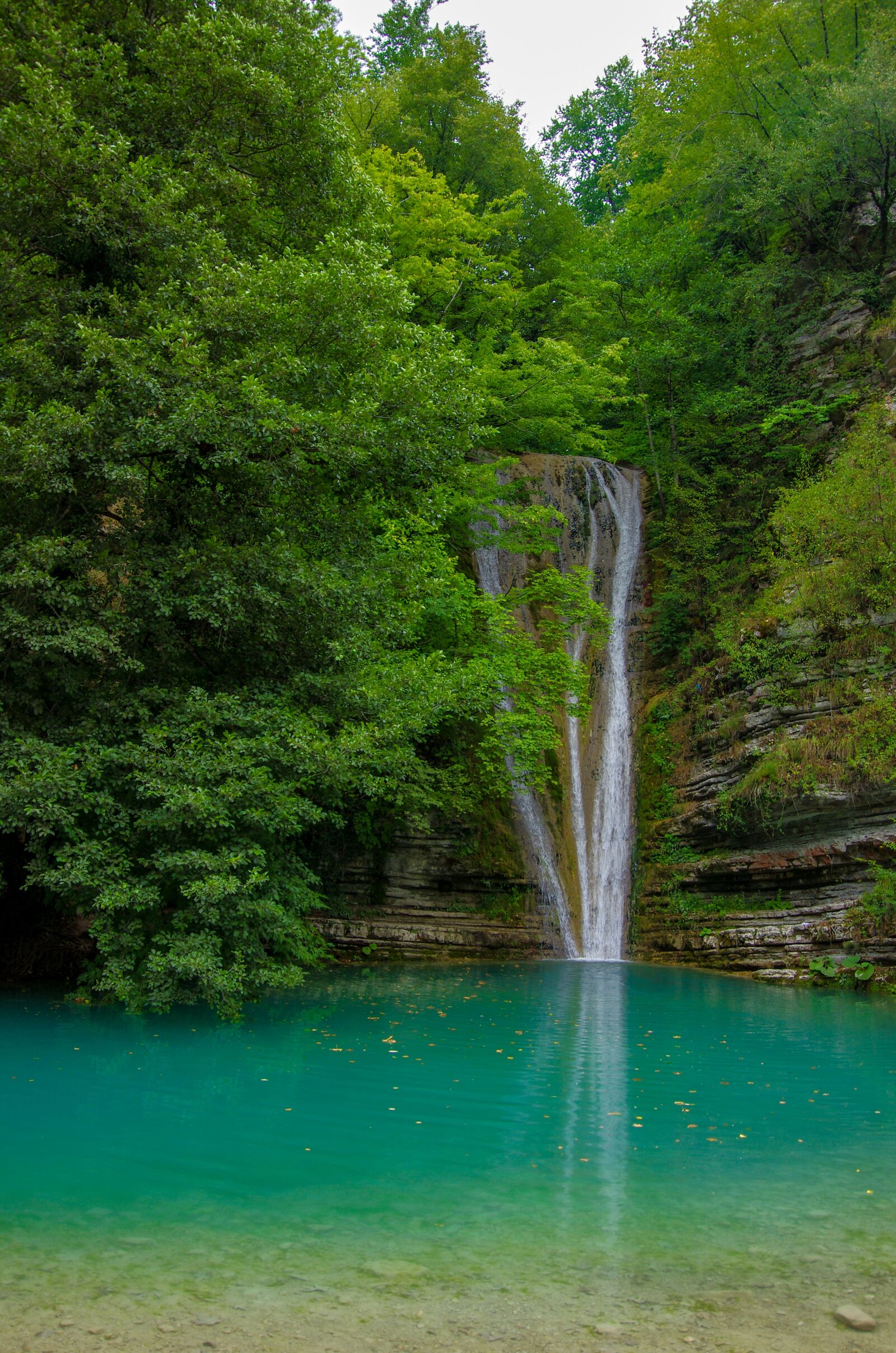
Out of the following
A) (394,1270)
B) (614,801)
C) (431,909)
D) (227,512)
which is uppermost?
(227,512)

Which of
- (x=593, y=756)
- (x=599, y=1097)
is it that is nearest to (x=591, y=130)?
(x=593, y=756)

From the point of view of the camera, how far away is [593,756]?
61.5ft

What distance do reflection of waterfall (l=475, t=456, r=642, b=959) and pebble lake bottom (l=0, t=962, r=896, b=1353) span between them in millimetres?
7751

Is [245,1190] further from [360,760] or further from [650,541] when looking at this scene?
[650,541]

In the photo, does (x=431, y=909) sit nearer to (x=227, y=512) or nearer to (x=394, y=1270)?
(x=227, y=512)

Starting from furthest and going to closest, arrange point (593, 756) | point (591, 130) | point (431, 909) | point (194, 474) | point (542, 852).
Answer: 1. point (591, 130)
2. point (593, 756)
3. point (542, 852)
4. point (431, 909)
5. point (194, 474)

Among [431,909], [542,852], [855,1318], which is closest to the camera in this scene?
[855,1318]

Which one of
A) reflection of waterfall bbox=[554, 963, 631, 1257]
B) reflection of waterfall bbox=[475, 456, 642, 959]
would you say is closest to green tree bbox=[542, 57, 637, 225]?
reflection of waterfall bbox=[475, 456, 642, 959]

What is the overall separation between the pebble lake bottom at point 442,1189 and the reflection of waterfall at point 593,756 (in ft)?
25.4

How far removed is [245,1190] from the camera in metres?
4.49

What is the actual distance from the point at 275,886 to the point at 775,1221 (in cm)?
694

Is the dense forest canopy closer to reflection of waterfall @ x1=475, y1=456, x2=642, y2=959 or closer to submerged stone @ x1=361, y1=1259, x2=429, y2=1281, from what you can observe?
reflection of waterfall @ x1=475, y1=456, x2=642, y2=959

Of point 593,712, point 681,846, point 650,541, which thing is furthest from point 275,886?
point 650,541

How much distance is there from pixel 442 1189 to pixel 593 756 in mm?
14480
